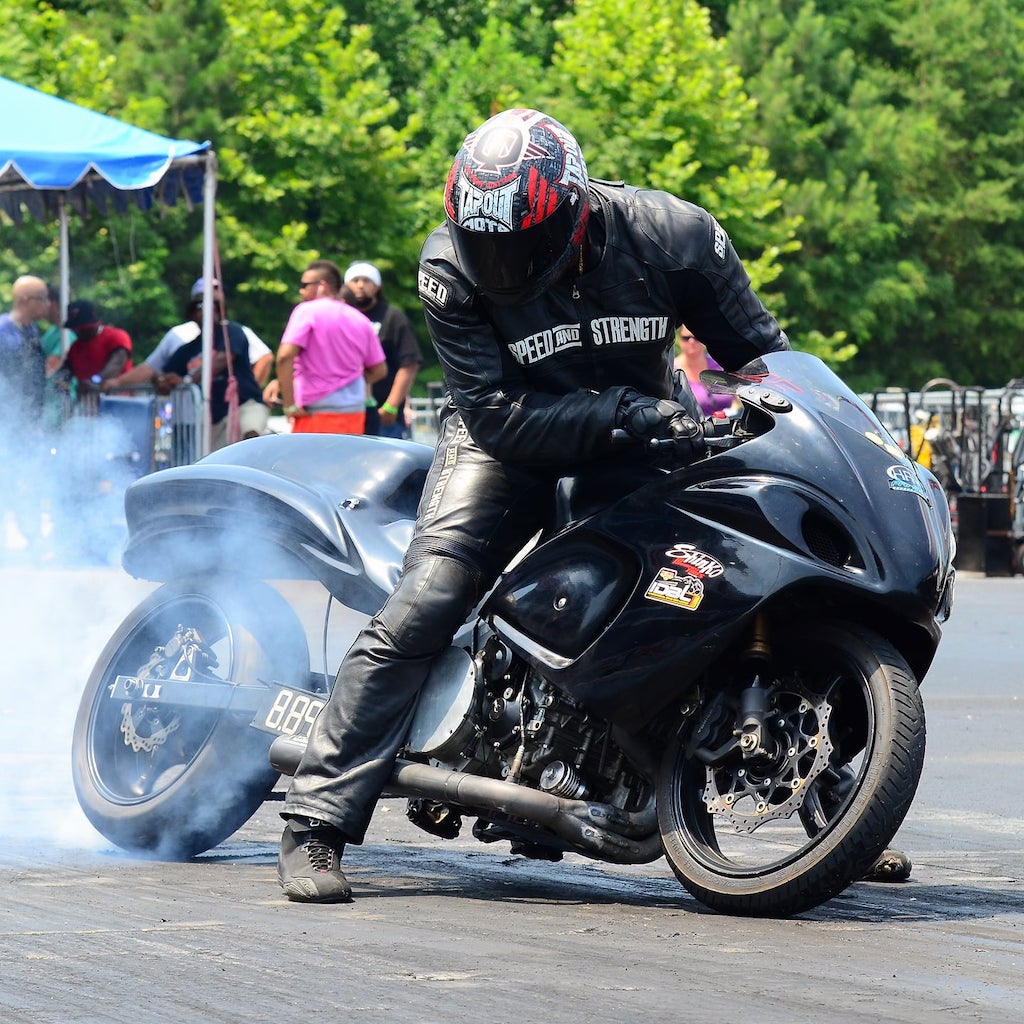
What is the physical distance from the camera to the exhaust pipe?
15.2 ft

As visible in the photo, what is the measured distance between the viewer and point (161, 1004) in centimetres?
374

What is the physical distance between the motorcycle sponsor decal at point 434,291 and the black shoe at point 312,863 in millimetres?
1230

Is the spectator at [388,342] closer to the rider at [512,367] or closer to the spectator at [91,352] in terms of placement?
the spectator at [91,352]

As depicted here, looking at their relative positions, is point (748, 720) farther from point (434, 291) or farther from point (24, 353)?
point (24, 353)

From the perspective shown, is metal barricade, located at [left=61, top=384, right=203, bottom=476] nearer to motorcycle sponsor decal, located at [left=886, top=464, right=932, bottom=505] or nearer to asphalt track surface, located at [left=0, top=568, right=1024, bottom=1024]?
asphalt track surface, located at [left=0, top=568, right=1024, bottom=1024]

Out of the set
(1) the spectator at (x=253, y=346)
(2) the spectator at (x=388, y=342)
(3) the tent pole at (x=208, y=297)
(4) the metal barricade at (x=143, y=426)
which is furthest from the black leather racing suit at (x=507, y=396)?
(4) the metal barricade at (x=143, y=426)

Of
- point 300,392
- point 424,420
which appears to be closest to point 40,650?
point 300,392

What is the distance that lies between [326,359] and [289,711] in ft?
26.9

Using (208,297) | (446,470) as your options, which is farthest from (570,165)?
(208,297)

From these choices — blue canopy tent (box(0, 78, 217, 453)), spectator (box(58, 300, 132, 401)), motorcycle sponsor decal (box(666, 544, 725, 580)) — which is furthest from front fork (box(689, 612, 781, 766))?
spectator (box(58, 300, 132, 401))

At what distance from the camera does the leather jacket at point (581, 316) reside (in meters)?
4.76

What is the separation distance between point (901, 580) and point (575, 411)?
791 mm

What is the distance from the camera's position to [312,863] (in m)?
4.94

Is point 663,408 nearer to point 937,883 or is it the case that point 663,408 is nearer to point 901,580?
point 901,580
